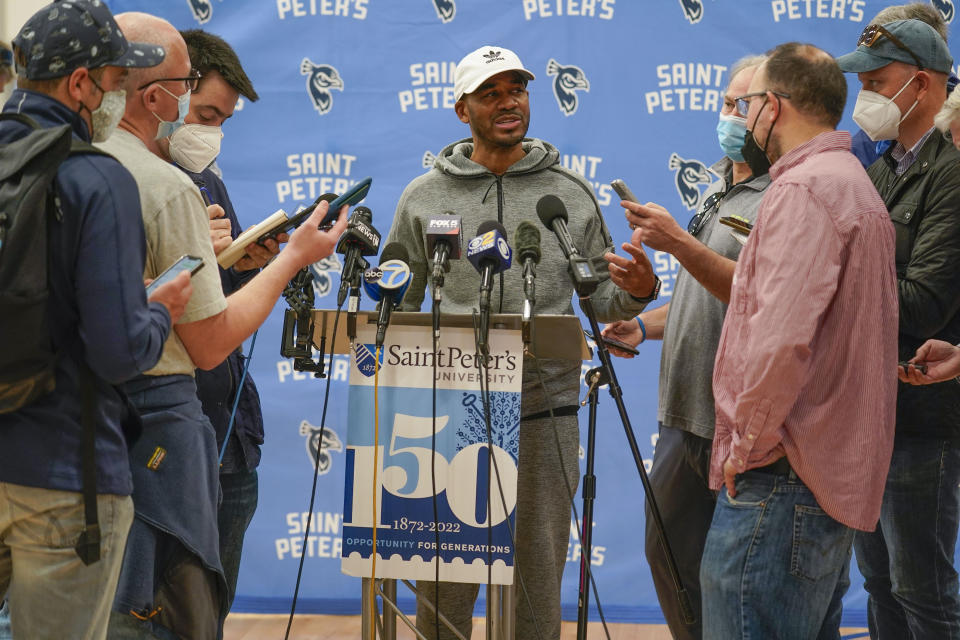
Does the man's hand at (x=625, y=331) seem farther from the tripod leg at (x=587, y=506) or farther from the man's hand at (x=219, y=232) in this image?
the man's hand at (x=219, y=232)

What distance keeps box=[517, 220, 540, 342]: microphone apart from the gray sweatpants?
1.81 ft

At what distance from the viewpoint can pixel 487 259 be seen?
218 centimetres

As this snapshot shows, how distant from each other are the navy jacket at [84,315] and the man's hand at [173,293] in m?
0.09

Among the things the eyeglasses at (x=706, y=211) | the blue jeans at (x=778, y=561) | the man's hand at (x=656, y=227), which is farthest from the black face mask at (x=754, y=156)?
the blue jeans at (x=778, y=561)

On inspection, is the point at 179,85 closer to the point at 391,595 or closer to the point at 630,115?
the point at 391,595

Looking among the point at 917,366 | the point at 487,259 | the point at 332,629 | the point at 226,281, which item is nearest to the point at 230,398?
the point at 226,281

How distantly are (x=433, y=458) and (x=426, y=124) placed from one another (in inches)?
94.6

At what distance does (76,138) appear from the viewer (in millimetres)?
1739

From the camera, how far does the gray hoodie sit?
2.77m

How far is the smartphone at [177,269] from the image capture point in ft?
5.93

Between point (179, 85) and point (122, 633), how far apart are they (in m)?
1.17

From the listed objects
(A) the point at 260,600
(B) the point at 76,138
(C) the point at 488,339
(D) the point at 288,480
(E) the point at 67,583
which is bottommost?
(A) the point at 260,600

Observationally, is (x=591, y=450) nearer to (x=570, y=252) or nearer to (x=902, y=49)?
(x=570, y=252)

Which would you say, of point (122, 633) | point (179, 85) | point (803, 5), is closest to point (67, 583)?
point (122, 633)
